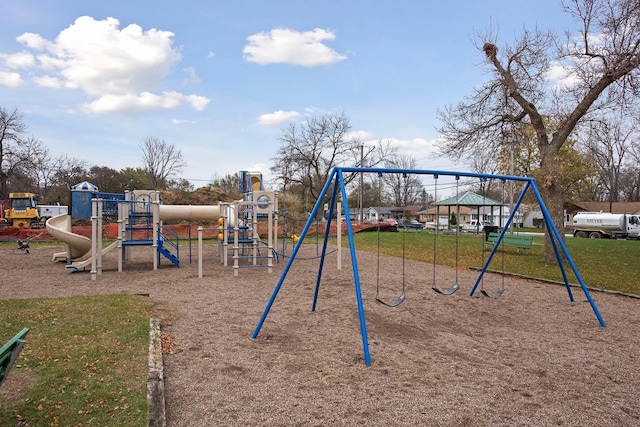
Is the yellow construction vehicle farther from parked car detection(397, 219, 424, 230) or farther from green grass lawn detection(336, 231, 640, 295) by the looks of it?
parked car detection(397, 219, 424, 230)

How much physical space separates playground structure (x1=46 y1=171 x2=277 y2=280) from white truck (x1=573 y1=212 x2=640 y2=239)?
2834cm

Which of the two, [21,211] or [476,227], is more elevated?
[21,211]

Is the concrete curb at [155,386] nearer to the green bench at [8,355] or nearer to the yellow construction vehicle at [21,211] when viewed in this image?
the green bench at [8,355]

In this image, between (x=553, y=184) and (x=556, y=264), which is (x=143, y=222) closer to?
(x=553, y=184)

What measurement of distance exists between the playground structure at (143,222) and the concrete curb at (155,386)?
6152mm

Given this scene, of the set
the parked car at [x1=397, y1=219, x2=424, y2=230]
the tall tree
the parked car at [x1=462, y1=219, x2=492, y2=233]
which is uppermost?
the tall tree

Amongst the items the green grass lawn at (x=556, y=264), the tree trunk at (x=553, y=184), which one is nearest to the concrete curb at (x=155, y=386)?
the green grass lawn at (x=556, y=264)

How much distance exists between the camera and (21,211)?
28219 mm

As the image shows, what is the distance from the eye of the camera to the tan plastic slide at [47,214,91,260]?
11977mm

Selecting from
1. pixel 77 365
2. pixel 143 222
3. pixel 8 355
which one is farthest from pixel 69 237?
pixel 8 355

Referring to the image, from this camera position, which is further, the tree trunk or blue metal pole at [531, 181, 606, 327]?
the tree trunk

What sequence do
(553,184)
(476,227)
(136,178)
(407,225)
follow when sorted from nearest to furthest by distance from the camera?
1. (407,225)
2. (553,184)
3. (476,227)
4. (136,178)

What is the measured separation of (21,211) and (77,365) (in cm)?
2912

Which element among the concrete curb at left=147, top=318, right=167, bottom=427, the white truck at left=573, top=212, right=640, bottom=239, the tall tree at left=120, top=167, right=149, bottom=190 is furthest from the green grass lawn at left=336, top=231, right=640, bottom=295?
the tall tree at left=120, top=167, right=149, bottom=190
